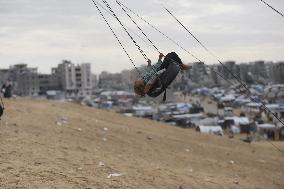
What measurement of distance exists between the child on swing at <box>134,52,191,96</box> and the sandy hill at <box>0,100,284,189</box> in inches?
124

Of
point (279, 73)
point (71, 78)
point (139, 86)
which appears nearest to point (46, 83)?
point (71, 78)

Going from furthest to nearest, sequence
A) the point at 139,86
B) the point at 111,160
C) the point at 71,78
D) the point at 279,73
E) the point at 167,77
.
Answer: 1. the point at 279,73
2. the point at 71,78
3. the point at 111,160
4. the point at 139,86
5. the point at 167,77

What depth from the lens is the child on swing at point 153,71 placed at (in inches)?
300

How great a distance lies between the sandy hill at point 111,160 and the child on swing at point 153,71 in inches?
124

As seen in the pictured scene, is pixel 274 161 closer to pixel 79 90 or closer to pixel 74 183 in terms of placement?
pixel 74 183

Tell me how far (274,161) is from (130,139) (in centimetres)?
791

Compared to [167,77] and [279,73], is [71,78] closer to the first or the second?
[279,73]

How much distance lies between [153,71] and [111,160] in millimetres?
6718

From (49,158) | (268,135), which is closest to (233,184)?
(49,158)

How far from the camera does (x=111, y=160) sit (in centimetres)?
1390

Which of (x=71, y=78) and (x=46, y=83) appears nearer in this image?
(x=46, y=83)

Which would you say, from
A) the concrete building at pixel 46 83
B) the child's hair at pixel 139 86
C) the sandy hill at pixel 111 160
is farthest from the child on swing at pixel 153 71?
the concrete building at pixel 46 83

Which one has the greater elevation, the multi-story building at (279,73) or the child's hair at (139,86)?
the multi-story building at (279,73)

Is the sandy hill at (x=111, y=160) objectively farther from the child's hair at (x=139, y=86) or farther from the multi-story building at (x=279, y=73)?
the multi-story building at (x=279, y=73)
